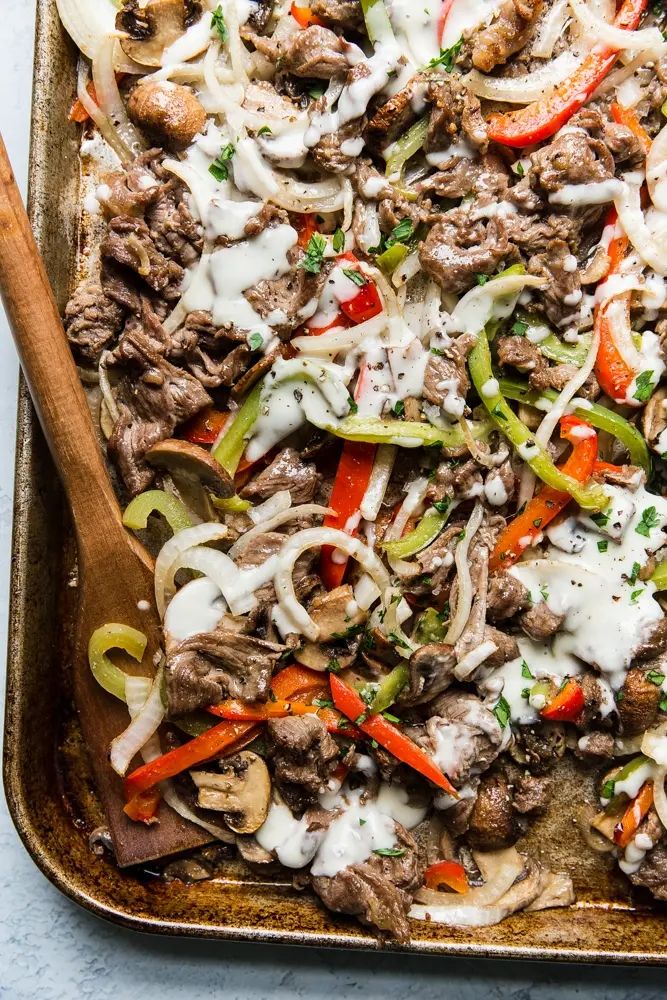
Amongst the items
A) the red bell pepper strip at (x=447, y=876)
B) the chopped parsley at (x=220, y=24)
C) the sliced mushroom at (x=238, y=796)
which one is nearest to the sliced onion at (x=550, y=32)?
the chopped parsley at (x=220, y=24)

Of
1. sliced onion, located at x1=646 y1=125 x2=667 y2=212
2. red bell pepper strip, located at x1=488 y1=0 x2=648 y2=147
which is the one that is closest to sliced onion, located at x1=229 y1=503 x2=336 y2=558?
red bell pepper strip, located at x1=488 y1=0 x2=648 y2=147

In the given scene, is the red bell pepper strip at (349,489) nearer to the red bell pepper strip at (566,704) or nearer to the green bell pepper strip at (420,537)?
the green bell pepper strip at (420,537)

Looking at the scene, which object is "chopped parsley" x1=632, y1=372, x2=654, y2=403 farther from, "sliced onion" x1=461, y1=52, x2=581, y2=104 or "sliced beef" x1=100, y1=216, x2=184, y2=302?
"sliced beef" x1=100, y1=216, x2=184, y2=302

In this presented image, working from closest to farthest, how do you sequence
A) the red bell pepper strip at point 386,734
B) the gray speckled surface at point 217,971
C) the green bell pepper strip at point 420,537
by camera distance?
the red bell pepper strip at point 386,734
the green bell pepper strip at point 420,537
the gray speckled surface at point 217,971

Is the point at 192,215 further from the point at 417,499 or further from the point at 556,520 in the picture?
the point at 556,520

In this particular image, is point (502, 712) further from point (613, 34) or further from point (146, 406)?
point (613, 34)

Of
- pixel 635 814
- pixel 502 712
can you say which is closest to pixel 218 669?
pixel 502 712
